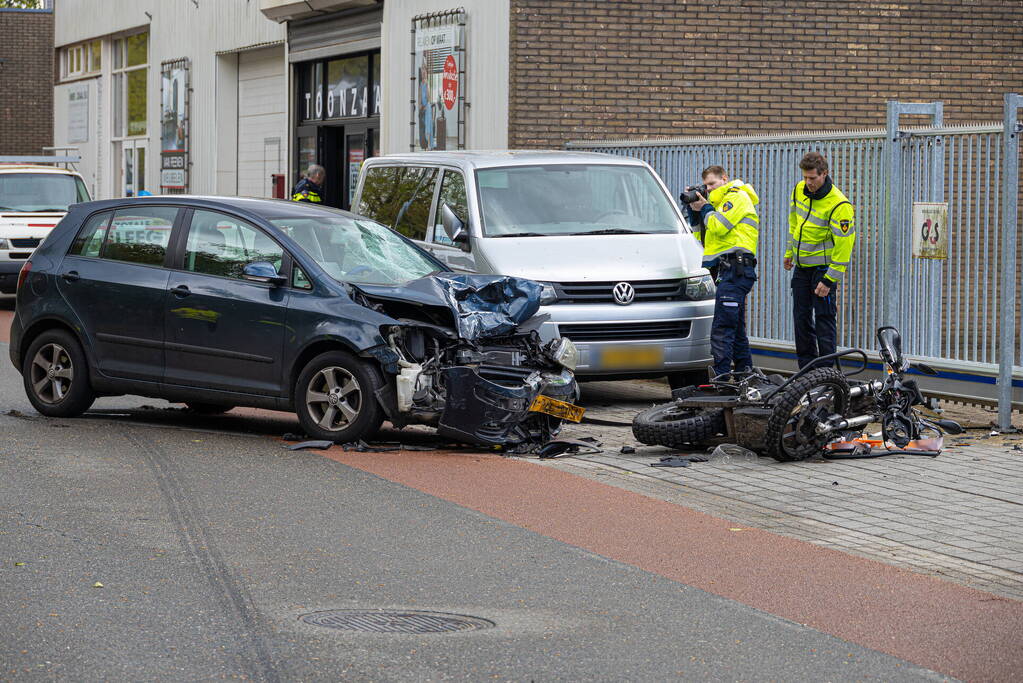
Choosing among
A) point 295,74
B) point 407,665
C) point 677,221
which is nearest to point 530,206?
point 677,221

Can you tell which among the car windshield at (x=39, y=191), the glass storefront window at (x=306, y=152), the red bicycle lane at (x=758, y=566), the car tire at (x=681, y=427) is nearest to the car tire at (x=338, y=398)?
the red bicycle lane at (x=758, y=566)

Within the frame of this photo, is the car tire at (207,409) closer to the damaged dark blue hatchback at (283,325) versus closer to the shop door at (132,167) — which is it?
the damaged dark blue hatchback at (283,325)

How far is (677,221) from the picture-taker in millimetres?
12664

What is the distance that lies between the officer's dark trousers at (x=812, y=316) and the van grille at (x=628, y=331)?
2.82 ft

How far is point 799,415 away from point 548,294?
2758mm

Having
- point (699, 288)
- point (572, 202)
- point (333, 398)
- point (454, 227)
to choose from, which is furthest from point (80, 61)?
point (333, 398)

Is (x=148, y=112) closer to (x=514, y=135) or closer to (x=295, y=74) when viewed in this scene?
(x=295, y=74)

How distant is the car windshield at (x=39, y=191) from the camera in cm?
2275

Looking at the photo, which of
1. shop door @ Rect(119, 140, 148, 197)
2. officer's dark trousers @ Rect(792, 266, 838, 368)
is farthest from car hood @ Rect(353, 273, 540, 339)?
shop door @ Rect(119, 140, 148, 197)

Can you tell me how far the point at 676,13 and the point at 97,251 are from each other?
959 cm

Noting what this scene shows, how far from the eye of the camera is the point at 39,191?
23.0 metres

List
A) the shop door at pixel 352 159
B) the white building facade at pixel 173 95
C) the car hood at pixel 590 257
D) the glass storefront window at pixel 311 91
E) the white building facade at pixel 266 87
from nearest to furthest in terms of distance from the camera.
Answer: the car hood at pixel 590 257 → the white building facade at pixel 266 87 → the shop door at pixel 352 159 → the glass storefront window at pixel 311 91 → the white building facade at pixel 173 95

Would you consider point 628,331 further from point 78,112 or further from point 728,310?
point 78,112

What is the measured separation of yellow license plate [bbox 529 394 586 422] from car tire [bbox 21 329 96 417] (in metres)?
3.30
